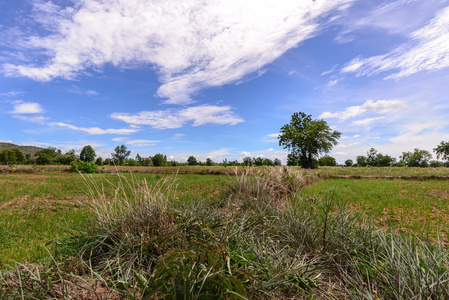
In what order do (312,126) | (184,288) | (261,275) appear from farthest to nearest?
(312,126)
(261,275)
(184,288)

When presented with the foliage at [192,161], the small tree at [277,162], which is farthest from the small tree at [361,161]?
the small tree at [277,162]

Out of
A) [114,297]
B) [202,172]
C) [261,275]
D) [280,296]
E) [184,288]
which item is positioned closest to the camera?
[184,288]

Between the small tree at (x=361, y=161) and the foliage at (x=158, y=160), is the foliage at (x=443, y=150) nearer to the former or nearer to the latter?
the small tree at (x=361, y=161)

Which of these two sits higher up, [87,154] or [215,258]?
[87,154]

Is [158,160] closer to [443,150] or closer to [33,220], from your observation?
[33,220]

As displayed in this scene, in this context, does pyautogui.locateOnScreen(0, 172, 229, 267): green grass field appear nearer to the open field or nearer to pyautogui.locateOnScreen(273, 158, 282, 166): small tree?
pyautogui.locateOnScreen(273, 158, 282, 166): small tree

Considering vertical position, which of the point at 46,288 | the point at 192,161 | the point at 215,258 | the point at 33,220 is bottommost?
the point at 33,220

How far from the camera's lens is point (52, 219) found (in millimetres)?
5457

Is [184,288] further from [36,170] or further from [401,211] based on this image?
[36,170]

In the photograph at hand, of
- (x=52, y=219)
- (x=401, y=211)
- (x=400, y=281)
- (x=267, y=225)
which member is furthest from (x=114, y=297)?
(x=401, y=211)

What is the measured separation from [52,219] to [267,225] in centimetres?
559

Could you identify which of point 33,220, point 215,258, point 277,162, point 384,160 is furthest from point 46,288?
point 384,160

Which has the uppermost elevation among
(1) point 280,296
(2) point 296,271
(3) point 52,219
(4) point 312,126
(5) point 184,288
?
(4) point 312,126

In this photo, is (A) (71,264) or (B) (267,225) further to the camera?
(B) (267,225)
